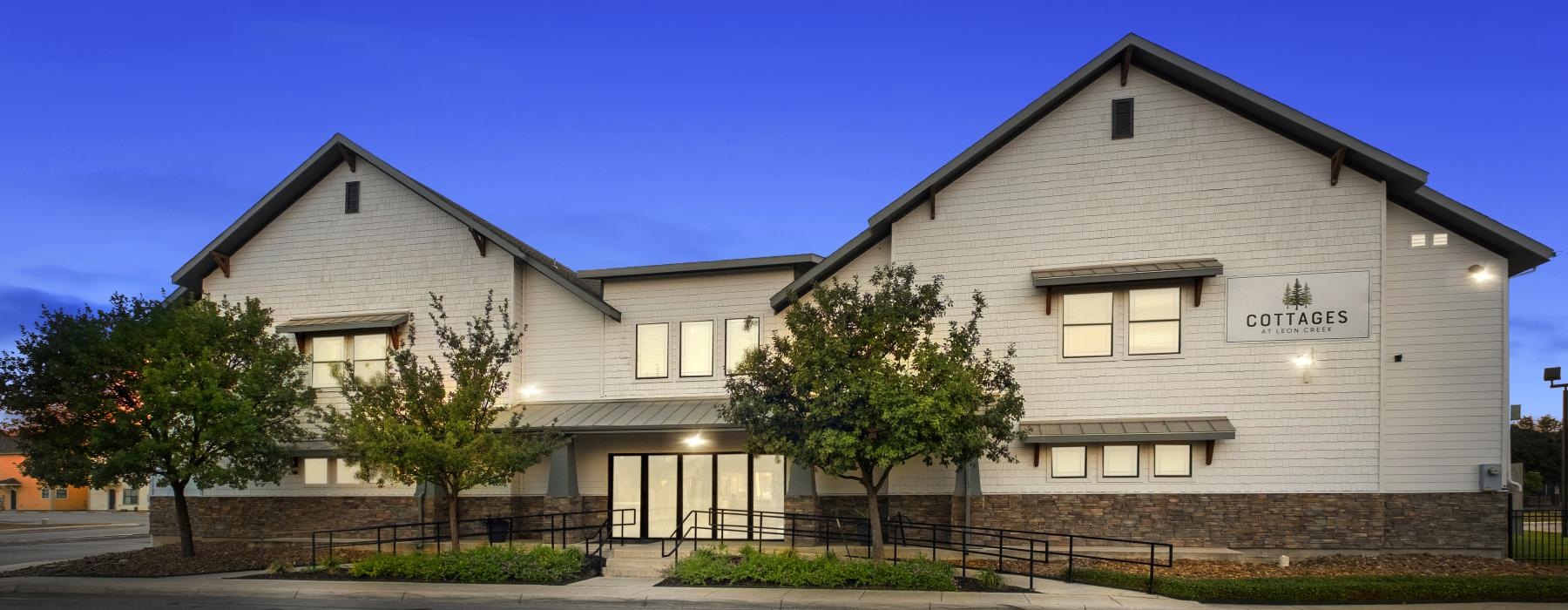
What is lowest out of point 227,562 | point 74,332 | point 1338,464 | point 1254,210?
point 227,562

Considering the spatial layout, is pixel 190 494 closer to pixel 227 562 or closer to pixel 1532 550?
pixel 227 562

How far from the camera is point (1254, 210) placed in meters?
23.8

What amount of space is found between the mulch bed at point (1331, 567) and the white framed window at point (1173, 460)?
1.94 m

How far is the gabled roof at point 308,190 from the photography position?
28.1 metres

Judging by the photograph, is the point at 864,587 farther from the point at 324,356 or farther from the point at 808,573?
the point at 324,356

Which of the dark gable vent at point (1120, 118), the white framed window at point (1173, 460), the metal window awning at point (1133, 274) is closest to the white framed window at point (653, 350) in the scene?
the metal window awning at point (1133, 274)

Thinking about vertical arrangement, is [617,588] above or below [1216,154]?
below

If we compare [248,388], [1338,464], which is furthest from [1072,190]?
[248,388]

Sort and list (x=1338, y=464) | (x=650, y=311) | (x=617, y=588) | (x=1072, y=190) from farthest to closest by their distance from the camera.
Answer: (x=650, y=311)
(x=1072, y=190)
(x=1338, y=464)
(x=617, y=588)

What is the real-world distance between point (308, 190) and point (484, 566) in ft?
44.7

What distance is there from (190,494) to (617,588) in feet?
53.9

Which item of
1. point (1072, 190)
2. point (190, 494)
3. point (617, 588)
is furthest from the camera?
point (190, 494)

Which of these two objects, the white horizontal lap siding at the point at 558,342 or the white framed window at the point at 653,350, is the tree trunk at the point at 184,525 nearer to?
the white horizontal lap siding at the point at 558,342

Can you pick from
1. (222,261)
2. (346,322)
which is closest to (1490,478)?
(346,322)
